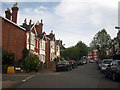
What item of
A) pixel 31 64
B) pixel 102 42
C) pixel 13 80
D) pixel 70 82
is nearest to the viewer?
pixel 70 82

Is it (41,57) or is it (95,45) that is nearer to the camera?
(41,57)

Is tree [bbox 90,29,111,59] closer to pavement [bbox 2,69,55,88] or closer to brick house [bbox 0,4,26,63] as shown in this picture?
brick house [bbox 0,4,26,63]

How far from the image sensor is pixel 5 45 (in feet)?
80.8

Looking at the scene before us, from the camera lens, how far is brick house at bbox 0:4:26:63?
968 inches

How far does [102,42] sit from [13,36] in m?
35.2

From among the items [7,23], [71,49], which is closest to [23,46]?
[7,23]

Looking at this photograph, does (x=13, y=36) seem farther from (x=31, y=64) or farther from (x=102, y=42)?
(x=102, y=42)

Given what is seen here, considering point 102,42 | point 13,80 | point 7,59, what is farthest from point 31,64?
point 102,42

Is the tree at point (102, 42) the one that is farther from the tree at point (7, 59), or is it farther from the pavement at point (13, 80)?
the pavement at point (13, 80)

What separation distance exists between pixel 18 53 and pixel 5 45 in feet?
7.90

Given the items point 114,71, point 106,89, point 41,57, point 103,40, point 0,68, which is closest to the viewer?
point 106,89

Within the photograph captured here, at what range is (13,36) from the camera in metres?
25.2

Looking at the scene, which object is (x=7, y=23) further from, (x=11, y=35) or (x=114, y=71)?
(x=114, y=71)

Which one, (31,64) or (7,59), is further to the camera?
(7,59)
